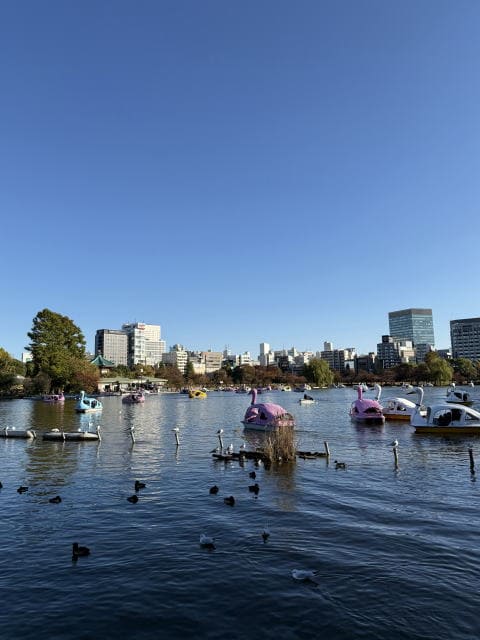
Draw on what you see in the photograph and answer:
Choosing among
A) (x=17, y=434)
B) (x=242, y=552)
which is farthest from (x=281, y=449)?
(x=17, y=434)

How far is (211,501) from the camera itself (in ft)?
71.8

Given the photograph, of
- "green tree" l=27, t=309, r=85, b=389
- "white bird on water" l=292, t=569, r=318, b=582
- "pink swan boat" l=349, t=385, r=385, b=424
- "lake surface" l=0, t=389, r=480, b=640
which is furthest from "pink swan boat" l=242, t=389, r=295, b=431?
"green tree" l=27, t=309, r=85, b=389

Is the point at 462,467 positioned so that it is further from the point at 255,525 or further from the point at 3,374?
the point at 3,374

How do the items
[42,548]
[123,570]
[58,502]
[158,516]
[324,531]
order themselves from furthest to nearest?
[58,502], [158,516], [324,531], [42,548], [123,570]

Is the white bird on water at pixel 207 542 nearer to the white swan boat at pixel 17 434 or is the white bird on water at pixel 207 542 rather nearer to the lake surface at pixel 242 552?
the lake surface at pixel 242 552

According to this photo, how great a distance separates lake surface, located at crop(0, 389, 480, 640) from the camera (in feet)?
37.1

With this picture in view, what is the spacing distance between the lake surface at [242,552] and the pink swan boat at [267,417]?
50.3 ft

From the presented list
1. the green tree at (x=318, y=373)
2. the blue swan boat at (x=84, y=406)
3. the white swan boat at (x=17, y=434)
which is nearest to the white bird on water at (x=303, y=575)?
the white swan boat at (x=17, y=434)

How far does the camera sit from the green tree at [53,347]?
396 feet

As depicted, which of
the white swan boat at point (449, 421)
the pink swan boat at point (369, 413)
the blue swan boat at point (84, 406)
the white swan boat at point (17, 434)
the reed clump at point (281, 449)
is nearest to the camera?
the reed clump at point (281, 449)

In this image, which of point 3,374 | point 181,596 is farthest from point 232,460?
point 3,374

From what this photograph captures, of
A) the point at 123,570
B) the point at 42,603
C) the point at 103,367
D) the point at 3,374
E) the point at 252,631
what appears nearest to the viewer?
the point at 252,631

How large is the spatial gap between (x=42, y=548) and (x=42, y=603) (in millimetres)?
4163

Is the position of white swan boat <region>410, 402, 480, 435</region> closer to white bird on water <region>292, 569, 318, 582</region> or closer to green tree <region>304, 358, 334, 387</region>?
white bird on water <region>292, 569, 318, 582</region>
